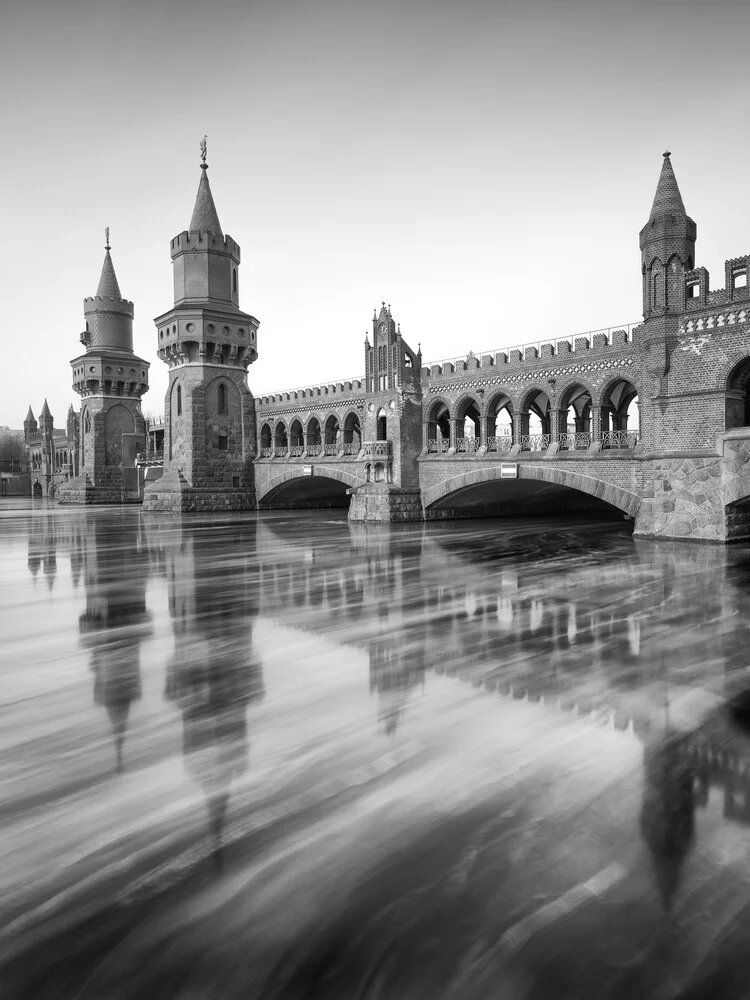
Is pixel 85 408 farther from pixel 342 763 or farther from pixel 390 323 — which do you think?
pixel 342 763

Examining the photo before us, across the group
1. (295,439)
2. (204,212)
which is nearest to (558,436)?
(295,439)

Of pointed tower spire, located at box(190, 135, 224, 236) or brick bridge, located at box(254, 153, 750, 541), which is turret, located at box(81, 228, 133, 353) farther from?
brick bridge, located at box(254, 153, 750, 541)

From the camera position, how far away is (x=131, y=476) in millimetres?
54781

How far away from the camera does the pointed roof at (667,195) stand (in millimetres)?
19516

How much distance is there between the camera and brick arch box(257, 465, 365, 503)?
33631 mm

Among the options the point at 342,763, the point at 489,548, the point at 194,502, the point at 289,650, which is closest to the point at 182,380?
the point at 194,502

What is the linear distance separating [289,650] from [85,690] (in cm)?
216

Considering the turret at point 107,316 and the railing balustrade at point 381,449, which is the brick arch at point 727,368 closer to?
the railing balustrade at point 381,449

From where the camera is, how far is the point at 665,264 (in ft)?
63.6

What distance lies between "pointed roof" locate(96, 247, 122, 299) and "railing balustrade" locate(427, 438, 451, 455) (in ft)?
120

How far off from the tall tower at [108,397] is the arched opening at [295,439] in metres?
20.0

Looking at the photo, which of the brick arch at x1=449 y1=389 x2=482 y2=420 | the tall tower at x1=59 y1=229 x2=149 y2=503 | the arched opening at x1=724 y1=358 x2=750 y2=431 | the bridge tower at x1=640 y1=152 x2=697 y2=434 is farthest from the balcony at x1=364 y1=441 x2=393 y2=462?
the tall tower at x1=59 y1=229 x2=149 y2=503

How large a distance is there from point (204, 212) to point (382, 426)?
19416 millimetres

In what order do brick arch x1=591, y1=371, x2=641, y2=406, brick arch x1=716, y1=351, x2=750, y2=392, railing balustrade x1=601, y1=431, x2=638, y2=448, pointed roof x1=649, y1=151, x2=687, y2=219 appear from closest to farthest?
brick arch x1=716, y1=351, x2=750, y2=392
pointed roof x1=649, y1=151, x2=687, y2=219
railing balustrade x1=601, y1=431, x2=638, y2=448
brick arch x1=591, y1=371, x2=641, y2=406
